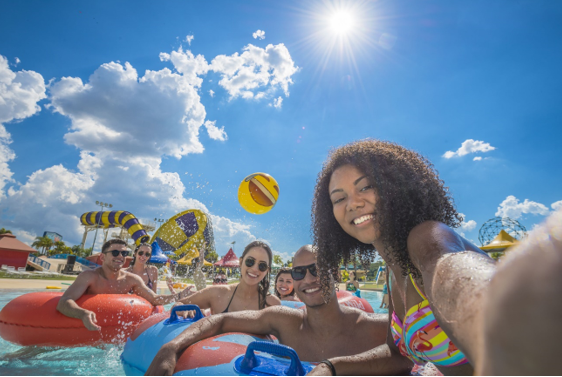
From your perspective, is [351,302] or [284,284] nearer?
[351,302]

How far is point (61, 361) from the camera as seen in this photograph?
4.30 m

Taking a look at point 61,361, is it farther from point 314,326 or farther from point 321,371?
point 321,371

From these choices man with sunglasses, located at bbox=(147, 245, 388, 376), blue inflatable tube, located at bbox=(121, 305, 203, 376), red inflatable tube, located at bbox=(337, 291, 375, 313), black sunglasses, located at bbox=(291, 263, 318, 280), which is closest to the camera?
man with sunglasses, located at bbox=(147, 245, 388, 376)

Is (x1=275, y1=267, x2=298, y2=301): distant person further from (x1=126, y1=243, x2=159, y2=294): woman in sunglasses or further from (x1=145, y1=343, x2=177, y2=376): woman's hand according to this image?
(x1=145, y1=343, x2=177, y2=376): woman's hand

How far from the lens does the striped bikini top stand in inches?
56.6

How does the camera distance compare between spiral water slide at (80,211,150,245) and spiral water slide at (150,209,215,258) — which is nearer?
spiral water slide at (150,209,215,258)

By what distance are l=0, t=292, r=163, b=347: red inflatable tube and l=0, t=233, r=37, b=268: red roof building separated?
31.3m

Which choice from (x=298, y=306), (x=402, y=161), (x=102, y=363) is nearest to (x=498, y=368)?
(x=402, y=161)

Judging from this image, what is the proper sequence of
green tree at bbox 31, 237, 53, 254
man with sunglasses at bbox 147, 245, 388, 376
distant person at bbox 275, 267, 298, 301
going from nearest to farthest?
man with sunglasses at bbox 147, 245, 388, 376, distant person at bbox 275, 267, 298, 301, green tree at bbox 31, 237, 53, 254

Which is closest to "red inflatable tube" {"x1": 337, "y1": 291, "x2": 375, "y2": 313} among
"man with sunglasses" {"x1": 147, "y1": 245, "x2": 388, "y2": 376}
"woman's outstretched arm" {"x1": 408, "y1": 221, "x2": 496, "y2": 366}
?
"man with sunglasses" {"x1": 147, "y1": 245, "x2": 388, "y2": 376}

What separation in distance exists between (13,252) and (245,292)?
114 feet

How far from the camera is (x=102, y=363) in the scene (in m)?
4.16

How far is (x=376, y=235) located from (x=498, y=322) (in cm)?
104

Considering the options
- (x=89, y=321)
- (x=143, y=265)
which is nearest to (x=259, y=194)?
(x=143, y=265)
